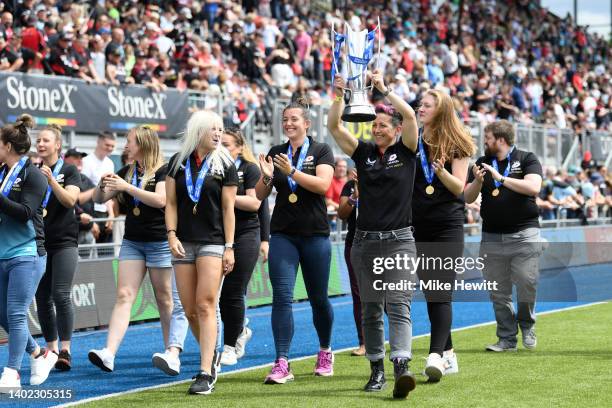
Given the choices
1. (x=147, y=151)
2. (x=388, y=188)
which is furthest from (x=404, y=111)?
(x=147, y=151)

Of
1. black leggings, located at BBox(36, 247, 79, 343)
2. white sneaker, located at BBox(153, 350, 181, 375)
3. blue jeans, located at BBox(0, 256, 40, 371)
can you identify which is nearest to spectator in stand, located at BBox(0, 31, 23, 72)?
black leggings, located at BBox(36, 247, 79, 343)

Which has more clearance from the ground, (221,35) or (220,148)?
(221,35)

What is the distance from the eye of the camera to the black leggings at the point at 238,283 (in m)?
8.38

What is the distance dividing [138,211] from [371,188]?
2.16 meters

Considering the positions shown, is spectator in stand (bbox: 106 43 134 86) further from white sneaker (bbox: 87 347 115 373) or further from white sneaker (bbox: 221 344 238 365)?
white sneaker (bbox: 87 347 115 373)

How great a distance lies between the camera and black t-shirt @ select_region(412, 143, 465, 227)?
7.49 m

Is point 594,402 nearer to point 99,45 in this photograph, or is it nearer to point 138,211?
point 138,211

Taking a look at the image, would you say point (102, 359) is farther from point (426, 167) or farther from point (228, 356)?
point (426, 167)

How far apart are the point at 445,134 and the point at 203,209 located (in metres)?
1.85

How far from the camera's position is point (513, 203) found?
29.9ft

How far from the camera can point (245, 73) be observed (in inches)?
760

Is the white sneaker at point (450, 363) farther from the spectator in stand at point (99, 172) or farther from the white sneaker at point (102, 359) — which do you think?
the spectator in stand at point (99, 172)

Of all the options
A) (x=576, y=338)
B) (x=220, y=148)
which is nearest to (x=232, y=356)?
(x=220, y=148)

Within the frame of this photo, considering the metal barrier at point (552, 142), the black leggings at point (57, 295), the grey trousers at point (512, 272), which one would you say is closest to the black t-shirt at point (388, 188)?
the grey trousers at point (512, 272)
